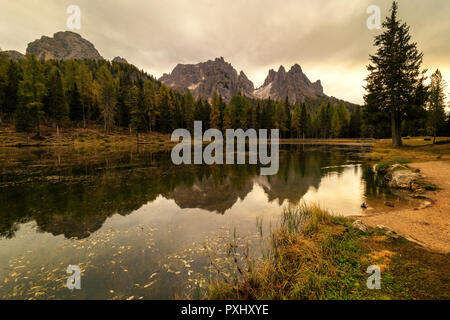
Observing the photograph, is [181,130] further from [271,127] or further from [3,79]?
[3,79]

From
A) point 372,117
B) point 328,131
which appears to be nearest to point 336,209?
point 372,117

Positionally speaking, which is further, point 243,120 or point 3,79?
point 243,120

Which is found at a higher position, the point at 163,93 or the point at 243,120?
the point at 163,93

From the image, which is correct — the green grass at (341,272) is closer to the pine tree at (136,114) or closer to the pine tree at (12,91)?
the pine tree at (136,114)

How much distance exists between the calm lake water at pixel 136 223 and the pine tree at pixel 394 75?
903 inches

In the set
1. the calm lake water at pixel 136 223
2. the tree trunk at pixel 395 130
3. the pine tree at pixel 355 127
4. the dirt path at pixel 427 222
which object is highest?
the pine tree at pixel 355 127

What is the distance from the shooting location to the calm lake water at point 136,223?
19.6ft

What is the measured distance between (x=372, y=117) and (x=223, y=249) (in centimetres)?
4240

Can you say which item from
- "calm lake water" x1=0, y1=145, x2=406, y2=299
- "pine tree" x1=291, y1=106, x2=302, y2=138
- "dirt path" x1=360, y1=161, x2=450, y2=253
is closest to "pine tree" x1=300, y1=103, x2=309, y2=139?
"pine tree" x1=291, y1=106, x2=302, y2=138

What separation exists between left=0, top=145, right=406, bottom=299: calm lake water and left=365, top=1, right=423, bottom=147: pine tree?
22.9 metres

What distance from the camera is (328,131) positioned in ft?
341

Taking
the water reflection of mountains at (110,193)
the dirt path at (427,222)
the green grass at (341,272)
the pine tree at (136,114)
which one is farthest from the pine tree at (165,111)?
Answer: the green grass at (341,272)

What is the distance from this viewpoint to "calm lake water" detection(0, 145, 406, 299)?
5.97m
